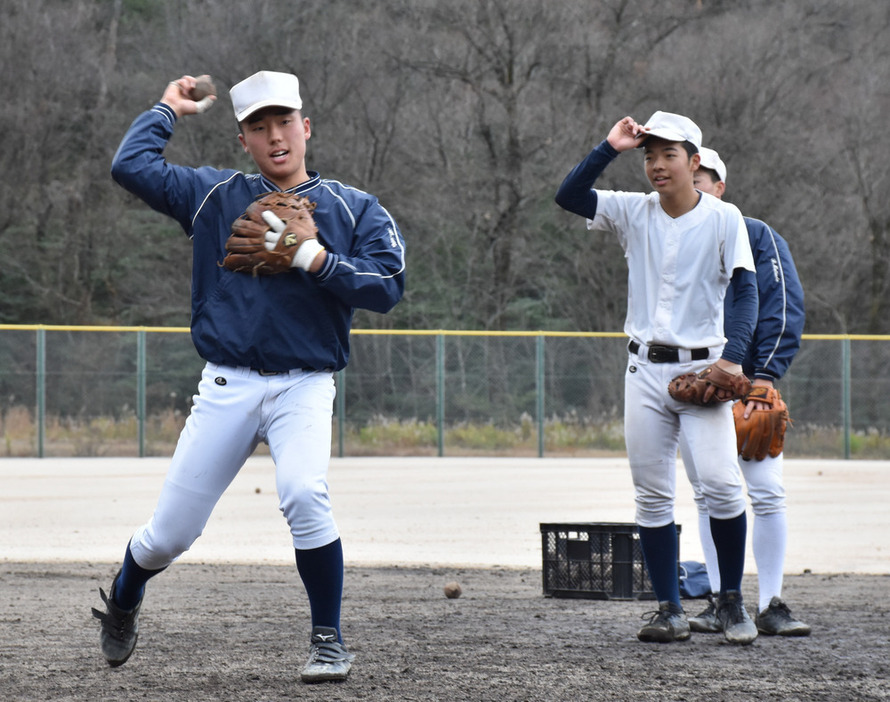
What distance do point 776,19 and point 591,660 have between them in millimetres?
25950

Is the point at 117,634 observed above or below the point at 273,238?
below

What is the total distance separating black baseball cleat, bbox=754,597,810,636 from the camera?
532 cm

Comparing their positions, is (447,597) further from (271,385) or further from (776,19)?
(776,19)

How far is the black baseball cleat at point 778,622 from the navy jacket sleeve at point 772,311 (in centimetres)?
100

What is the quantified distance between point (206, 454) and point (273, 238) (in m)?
0.77

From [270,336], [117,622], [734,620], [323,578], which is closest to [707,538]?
[734,620]

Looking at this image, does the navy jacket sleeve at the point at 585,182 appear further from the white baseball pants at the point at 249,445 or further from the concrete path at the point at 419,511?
the concrete path at the point at 419,511

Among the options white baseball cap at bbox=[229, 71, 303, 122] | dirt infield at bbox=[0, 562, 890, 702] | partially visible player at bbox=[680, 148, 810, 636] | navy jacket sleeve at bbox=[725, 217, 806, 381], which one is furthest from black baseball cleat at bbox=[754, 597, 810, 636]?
white baseball cap at bbox=[229, 71, 303, 122]

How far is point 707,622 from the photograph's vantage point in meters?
5.52

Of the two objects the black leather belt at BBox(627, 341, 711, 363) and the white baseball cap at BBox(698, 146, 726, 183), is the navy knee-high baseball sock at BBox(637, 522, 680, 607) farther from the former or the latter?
the white baseball cap at BBox(698, 146, 726, 183)

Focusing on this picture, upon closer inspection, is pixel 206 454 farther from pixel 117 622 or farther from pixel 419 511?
pixel 419 511

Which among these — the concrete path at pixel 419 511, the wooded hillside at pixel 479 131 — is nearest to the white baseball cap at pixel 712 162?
the concrete path at pixel 419 511

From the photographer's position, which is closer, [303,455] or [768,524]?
[303,455]

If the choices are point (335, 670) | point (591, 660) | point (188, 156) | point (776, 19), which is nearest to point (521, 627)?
point (591, 660)
